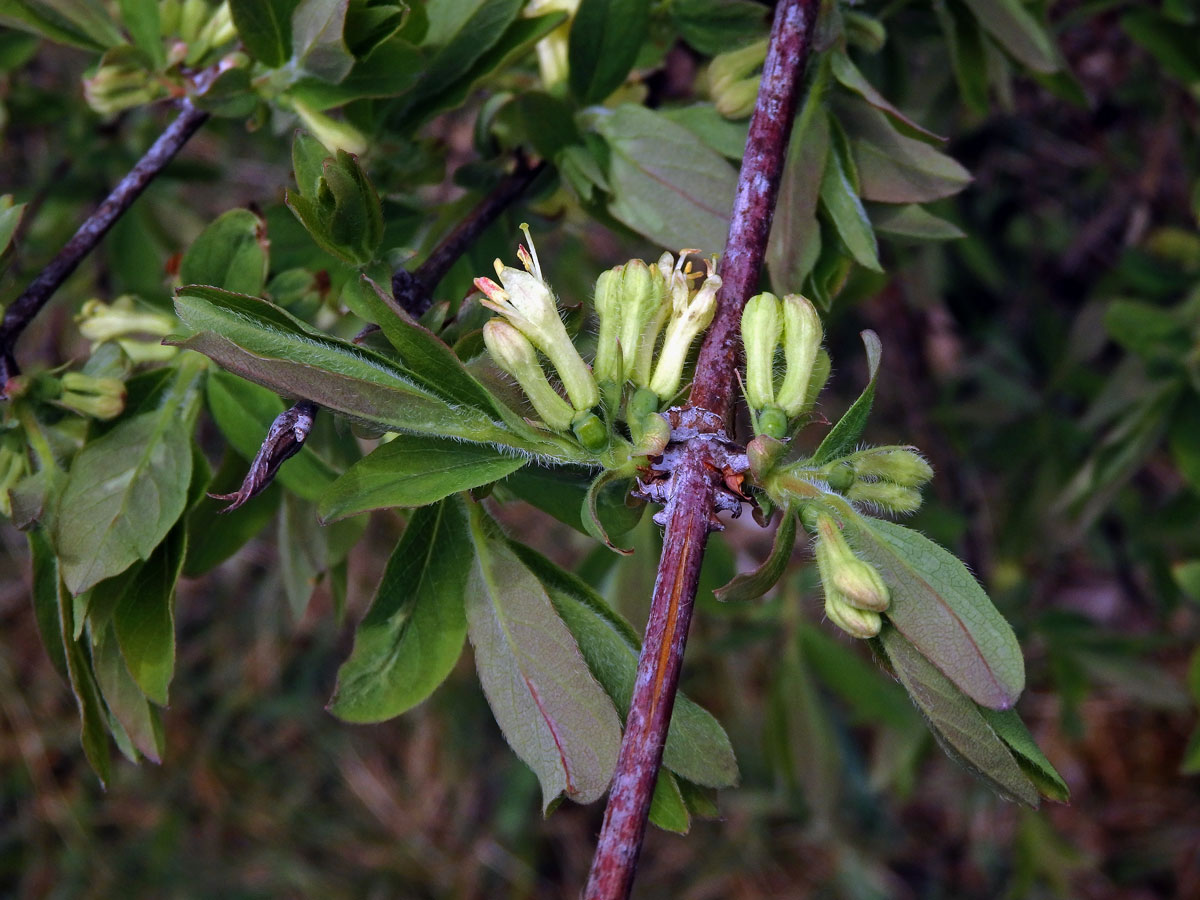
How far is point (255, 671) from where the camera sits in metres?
4.46

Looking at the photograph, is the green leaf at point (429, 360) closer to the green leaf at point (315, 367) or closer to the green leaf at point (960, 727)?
the green leaf at point (315, 367)

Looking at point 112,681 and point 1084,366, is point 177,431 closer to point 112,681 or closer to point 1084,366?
point 112,681

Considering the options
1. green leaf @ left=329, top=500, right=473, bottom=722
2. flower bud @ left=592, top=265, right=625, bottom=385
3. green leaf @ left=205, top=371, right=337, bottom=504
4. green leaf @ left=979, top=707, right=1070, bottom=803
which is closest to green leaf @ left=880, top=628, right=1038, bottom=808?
green leaf @ left=979, top=707, right=1070, bottom=803

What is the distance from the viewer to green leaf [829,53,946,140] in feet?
4.09

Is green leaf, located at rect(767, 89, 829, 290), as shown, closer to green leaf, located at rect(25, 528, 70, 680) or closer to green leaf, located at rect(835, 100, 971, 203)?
green leaf, located at rect(835, 100, 971, 203)

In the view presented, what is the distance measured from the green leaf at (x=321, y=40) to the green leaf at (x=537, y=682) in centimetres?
58

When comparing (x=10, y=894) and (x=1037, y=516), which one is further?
(x=10, y=894)

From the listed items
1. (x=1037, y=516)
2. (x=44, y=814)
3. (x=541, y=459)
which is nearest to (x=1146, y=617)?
(x=1037, y=516)

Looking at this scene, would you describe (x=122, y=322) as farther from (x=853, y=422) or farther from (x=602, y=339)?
(x=853, y=422)

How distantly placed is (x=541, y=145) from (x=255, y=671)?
3596 mm

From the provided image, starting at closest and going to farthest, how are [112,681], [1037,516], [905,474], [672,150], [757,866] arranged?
[905,474], [112,681], [672,150], [1037,516], [757,866]

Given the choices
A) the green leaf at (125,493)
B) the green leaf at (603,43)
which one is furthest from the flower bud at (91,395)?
the green leaf at (603,43)

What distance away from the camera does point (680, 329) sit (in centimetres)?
111

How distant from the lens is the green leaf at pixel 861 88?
1245mm
